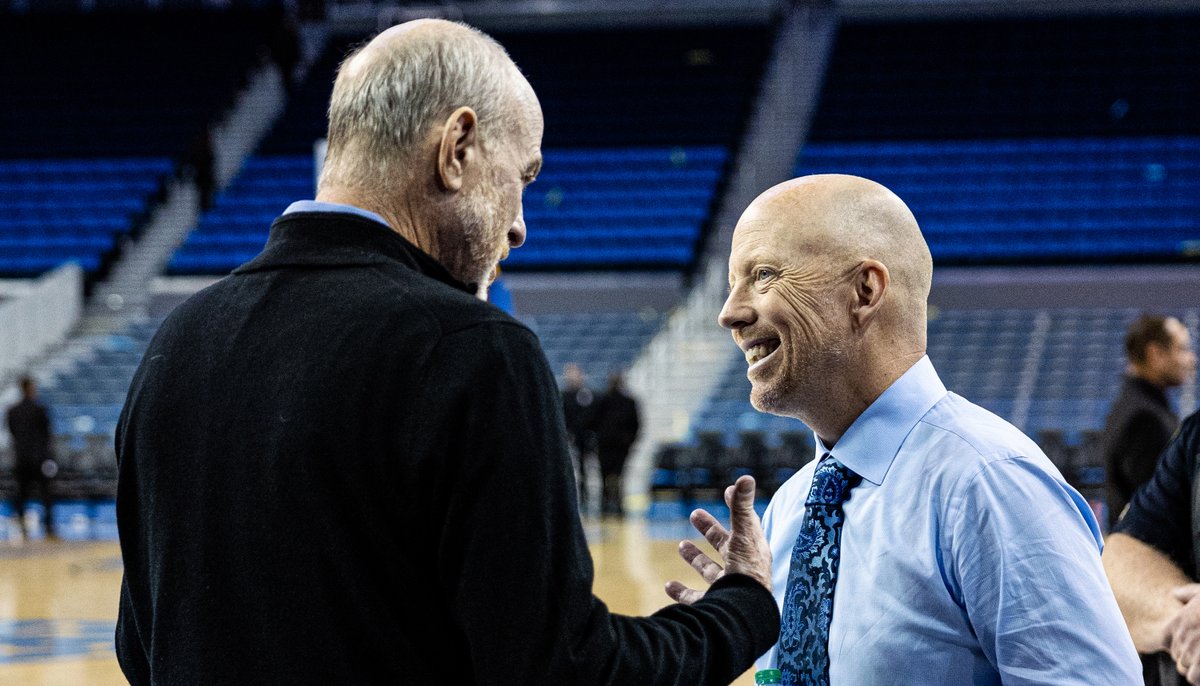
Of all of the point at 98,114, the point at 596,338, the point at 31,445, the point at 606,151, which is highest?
the point at 606,151

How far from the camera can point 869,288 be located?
5.35 ft

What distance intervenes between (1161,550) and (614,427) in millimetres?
10426

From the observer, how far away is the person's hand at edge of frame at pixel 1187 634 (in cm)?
178

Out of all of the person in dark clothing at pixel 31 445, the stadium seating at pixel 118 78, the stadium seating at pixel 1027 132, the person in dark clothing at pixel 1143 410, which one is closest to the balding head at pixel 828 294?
the person in dark clothing at pixel 1143 410

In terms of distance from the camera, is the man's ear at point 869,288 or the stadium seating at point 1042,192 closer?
the man's ear at point 869,288

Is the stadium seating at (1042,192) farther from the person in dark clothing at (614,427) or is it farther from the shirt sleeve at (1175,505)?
the shirt sleeve at (1175,505)

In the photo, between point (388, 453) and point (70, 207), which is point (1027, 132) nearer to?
point (70, 207)

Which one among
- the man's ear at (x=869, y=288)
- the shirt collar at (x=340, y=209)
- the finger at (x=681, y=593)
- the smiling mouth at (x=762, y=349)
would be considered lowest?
the finger at (x=681, y=593)

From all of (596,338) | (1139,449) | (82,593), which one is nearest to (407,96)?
(1139,449)

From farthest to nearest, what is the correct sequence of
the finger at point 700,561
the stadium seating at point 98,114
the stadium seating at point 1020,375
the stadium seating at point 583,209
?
the stadium seating at point 98,114
the stadium seating at point 583,209
the stadium seating at point 1020,375
the finger at point 700,561

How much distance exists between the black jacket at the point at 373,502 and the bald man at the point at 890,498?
0.94ft

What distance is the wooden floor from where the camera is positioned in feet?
18.9

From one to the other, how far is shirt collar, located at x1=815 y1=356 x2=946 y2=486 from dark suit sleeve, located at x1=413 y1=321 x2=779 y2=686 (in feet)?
1.76

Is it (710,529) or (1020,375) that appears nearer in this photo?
(710,529)
